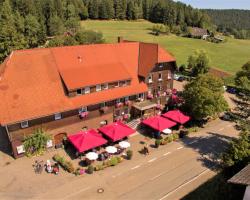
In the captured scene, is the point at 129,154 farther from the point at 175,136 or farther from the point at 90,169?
the point at 175,136

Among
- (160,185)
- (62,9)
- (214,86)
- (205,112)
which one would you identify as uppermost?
(62,9)

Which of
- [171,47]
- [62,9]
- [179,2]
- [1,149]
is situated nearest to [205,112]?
[1,149]

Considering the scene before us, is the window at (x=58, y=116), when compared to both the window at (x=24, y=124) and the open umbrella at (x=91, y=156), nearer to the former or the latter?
the window at (x=24, y=124)

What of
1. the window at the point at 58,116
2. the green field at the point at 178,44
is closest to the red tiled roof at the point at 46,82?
the window at the point at 58,116

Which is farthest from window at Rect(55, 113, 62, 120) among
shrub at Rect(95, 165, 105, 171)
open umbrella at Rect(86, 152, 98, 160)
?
shrub at Rect(95, 165, 105, 171)

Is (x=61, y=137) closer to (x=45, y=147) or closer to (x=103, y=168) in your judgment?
(x=45, y=147)

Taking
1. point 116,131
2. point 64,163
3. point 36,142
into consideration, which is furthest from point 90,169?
point 36,142
